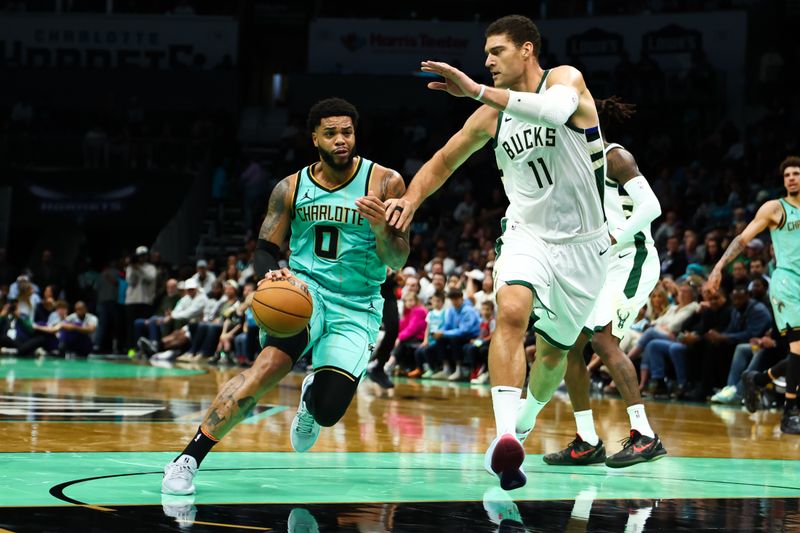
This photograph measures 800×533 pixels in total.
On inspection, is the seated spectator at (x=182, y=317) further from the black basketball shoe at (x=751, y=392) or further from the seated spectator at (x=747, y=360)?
the black basketball shoe at (x=751, y=392)

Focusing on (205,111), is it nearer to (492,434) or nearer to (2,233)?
(2,233)

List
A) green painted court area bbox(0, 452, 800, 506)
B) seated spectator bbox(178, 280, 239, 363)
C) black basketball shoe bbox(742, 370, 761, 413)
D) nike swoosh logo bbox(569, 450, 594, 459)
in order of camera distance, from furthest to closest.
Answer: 1. seated spectator bbox(178, 280, 239, 363)
2. black basketball shoe bbox(742, 370, 761, 413)
3. nike swoosh logo bbox(569, 450, 594, 459)
4. green painted court area bbox(0, 452, 800, 506)

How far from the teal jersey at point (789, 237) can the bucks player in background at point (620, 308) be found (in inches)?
108

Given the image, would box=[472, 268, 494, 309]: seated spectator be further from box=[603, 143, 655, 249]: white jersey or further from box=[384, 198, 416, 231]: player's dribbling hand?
box=[384, 198, 416, 231]: player's dribbling hand

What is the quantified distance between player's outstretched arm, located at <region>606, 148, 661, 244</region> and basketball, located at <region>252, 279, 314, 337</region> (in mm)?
2394

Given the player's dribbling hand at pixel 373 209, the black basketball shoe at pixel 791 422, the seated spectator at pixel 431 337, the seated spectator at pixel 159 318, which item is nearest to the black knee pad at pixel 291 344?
the player's dribbling hand at pixel 373 209

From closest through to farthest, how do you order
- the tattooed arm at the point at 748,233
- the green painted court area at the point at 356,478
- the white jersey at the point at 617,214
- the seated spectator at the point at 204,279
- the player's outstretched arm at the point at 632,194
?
the green painted court area at the point at 356,478
the player's outstretched arm at the point at 632,194
the white jersey at the point at 617,214
the tattooed arm at the point at 748,233
the seated spectator at the point at 204,279

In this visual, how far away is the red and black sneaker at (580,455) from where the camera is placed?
23.7ft

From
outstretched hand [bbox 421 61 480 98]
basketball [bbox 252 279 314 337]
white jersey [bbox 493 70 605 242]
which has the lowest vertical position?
basketball [bbox 252 279 314 337]

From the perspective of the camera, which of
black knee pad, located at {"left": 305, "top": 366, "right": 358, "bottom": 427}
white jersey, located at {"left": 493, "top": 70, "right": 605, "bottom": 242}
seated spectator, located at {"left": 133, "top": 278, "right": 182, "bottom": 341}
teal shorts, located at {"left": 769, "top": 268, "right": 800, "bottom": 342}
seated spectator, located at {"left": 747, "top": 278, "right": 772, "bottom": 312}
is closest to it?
white jersey, located at {"left": 493, "top": 70, "right": 605, "bottom": 242}

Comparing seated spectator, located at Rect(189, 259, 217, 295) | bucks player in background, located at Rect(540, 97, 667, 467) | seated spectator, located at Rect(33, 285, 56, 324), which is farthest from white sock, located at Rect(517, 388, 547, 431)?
seated spectator, located at Rect(33, 285, 56, 324)

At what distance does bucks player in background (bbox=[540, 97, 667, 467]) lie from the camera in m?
7.07

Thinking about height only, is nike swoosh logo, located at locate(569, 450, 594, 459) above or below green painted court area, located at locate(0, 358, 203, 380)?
above

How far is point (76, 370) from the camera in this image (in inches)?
650
